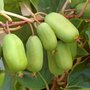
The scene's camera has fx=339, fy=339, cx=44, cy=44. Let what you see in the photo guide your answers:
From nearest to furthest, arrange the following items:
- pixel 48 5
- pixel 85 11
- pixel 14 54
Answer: pixel 14 54 < pixel 85 11 < pixel 48 5

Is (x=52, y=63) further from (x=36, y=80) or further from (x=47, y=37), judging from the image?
(x=36, y=80)

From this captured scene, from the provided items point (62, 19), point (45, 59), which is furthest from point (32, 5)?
point (62, 19)

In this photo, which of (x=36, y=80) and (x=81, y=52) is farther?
(x=36, y=80)

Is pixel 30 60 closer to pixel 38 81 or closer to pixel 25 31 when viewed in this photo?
pixel 25 31

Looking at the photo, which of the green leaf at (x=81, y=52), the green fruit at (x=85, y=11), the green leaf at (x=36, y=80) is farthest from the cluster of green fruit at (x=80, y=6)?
the green leaf at (x=36, y=80)

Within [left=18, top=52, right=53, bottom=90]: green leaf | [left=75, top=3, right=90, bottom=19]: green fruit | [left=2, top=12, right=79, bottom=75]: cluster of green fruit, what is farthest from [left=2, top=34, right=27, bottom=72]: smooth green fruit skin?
[left=18, top=52, right=53, bottom=90]: green leaf

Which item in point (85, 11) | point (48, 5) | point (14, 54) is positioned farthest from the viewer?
point (48, 5)

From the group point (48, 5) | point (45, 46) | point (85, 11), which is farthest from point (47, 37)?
point (48, 5)

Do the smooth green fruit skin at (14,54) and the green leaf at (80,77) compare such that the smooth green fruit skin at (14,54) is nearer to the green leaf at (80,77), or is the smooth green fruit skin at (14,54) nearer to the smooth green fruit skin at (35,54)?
the smooth green fruit skin at (35,54)
